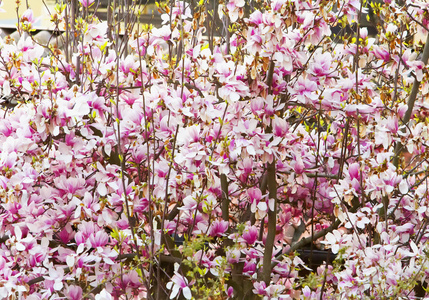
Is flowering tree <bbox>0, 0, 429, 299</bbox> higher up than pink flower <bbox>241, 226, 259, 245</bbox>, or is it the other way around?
flowering tree <bbox>0, 0, 429, 299</bbox>

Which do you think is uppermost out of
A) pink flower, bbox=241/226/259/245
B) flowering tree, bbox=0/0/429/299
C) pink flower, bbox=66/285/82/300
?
flowering tree, bbox=0/0/429/299

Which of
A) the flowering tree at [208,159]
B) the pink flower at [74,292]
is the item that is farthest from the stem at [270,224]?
the pink flower at [74,292]

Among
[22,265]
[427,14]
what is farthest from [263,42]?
[22,265]

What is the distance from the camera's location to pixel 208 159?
6.70 feet

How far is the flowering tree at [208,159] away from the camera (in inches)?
80.4

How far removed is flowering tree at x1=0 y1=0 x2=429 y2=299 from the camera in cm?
204

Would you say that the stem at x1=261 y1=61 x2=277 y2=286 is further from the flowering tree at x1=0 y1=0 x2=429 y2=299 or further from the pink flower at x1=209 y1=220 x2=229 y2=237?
the pink flower at x1=209 y1=220 x2=229 y2=237

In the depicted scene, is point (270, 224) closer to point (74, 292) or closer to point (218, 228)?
point (218, 228)

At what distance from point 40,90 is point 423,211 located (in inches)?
60.8

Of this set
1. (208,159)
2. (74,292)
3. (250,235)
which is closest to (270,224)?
(250,235)

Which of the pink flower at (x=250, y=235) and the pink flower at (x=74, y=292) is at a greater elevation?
the pink flower at (x=250, y=235)

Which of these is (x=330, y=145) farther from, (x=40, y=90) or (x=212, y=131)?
(x=40, y=90)

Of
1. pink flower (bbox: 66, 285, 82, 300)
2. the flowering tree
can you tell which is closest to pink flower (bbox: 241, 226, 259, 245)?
the flowering tree

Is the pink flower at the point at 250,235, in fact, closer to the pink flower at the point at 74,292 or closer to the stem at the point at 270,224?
the stem at the point at 270,224
